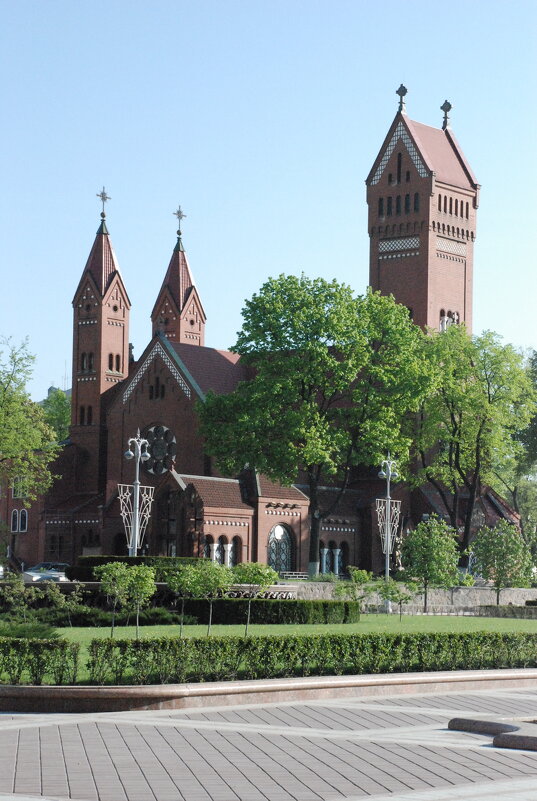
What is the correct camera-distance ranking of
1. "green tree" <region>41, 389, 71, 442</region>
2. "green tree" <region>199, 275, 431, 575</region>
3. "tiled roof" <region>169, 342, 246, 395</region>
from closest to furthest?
"green tree" <region>199, 275, 431, 575</region>
"tiled roof" <region>169, 342, 246, 395</region>
"green tree" <region>41, 389, 71, 442</region>

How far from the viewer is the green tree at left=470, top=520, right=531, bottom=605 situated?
55.6 metres

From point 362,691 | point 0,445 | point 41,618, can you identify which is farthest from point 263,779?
point 0,445

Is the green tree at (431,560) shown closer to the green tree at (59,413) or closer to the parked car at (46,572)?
the parked car at (46,572)

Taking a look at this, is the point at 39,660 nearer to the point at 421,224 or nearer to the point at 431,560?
the point at 431,560

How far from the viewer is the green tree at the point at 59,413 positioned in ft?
336

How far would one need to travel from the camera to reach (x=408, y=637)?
72.4 ft

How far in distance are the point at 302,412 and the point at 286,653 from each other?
125 feet

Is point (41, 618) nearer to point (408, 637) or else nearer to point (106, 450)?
point (408, 637)

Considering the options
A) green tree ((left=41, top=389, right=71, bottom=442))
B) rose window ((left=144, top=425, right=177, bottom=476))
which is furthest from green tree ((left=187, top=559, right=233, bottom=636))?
green tree ((left=41, top=389, right=71, bottom=442))

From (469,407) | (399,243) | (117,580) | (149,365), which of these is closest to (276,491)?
(469,407)

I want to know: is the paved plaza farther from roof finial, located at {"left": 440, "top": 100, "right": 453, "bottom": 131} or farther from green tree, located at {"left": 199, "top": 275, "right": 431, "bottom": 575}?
roof finial, located at {"left": 440, "top": 100, "right": 453, "bottom": 131}

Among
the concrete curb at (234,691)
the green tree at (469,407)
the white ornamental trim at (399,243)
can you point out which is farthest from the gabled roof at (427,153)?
the concrete curb at (234,691)

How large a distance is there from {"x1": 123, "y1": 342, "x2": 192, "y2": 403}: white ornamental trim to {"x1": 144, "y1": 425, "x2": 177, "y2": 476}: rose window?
2.83 meters

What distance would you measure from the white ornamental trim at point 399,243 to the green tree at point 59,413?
3501 cm
